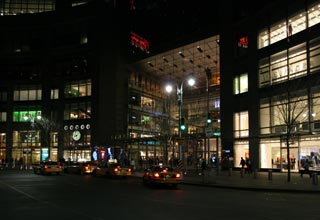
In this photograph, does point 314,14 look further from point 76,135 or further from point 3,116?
point 3,116

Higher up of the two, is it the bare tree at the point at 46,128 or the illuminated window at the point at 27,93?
the illuminated window at the point at 27,93

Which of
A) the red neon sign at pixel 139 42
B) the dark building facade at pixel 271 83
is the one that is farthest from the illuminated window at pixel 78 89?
the dark building facade at pixel 271 83

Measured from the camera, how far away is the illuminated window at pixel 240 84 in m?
46.5

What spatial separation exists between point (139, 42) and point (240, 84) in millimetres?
27674

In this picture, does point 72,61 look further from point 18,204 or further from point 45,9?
point 18,204

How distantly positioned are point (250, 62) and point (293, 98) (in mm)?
8714

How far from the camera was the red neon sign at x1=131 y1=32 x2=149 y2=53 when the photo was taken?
228 feet

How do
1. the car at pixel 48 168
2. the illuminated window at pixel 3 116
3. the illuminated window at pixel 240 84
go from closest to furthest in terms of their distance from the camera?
the car at pixel 48 168
the illuminated window at pixel 240 84
the illuminated window at pixel 3 116

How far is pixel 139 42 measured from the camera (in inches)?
2768

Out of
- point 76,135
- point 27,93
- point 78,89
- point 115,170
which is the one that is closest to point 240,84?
point 115,170

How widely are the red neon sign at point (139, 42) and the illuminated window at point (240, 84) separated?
25552 millimetres

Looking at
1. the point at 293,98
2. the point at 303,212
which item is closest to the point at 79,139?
the point at 293,98

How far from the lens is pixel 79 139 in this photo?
7100cm

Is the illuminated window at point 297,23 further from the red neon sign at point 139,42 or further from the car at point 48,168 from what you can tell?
the red neon sign at point 139,42
